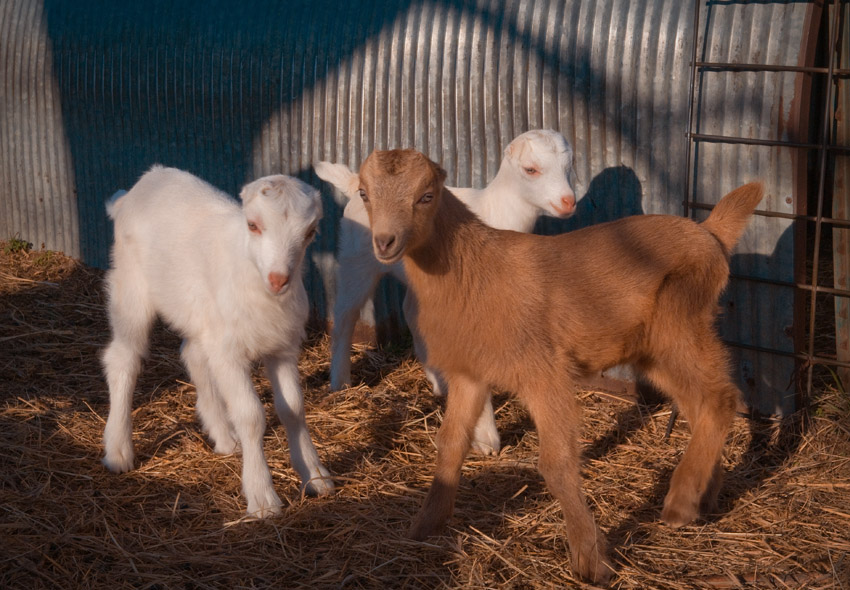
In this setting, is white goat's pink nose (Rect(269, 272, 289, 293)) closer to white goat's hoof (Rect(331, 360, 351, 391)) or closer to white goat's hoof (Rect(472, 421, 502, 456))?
white goat's hoof (Rect(472, 421, 502, 456))

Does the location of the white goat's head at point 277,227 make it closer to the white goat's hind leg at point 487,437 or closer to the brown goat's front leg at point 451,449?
the brown goat's front leg at point 451,449

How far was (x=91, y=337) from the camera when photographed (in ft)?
22.2

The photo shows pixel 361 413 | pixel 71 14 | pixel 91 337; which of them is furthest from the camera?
pixel 71 14

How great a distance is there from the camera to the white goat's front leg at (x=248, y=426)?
164 inches

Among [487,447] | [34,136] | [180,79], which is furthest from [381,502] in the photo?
[34,136]

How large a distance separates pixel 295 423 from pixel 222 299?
705 mm

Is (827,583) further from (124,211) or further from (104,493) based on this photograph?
(124,211)

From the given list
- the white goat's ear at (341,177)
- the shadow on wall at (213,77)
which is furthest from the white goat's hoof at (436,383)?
the shadow on wall at (213,77)

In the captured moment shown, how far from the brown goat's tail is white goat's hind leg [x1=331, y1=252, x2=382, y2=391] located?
222cm

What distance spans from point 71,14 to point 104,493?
18.5ft

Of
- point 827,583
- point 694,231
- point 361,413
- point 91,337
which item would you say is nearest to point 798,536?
point 827,583

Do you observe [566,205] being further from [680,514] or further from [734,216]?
[680,514]

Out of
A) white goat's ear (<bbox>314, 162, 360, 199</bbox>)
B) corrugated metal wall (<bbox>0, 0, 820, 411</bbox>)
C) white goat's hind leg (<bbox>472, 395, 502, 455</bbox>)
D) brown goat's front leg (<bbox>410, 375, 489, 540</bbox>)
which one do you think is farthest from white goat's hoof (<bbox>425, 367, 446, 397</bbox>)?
brown goat's front leg (<bbox>410, 375, 489, 540</bbox>)

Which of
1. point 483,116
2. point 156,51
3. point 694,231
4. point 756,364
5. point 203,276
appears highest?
point 156,51
